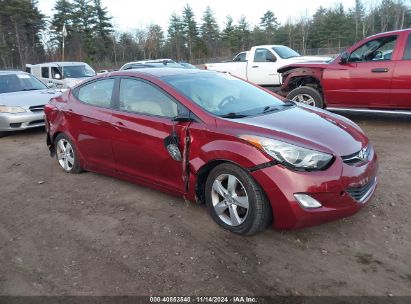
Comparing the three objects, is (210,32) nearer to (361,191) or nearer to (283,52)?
(283,52)

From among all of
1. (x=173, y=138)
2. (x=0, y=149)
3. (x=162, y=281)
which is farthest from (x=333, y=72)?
(x=0, y=149)

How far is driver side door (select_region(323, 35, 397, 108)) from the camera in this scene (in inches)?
296

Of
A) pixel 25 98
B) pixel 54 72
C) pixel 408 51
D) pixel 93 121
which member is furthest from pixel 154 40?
pixel 93 121

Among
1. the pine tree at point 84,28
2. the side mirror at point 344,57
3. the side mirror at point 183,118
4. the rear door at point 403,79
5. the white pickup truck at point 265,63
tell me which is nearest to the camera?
the side mirror at point 183,118

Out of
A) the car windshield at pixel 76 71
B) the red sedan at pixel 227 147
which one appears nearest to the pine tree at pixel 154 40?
the car windshield at pixel 76 71

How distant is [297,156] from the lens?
3484mm

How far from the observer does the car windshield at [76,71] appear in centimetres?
1458

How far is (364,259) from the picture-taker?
10.9 ft

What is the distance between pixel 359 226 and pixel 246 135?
1399mm

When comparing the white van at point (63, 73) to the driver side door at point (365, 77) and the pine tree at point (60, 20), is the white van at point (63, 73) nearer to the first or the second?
the driver side door at point (365, 77)

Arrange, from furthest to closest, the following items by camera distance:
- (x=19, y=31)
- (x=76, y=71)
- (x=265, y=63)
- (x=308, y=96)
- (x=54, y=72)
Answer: (x=19, y=31), (x=54, y=72), (x=76, y=71), (x=265, y=63), (x=308, y=96)

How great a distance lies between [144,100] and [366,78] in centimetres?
491

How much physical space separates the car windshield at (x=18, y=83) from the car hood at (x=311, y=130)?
7942 mm

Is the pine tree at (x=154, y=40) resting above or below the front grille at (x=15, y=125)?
above
